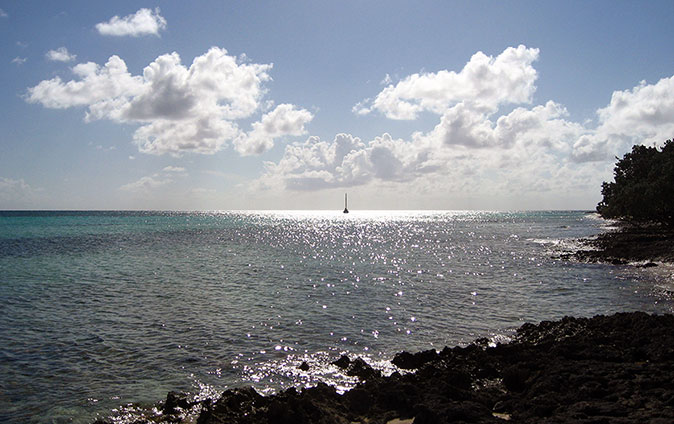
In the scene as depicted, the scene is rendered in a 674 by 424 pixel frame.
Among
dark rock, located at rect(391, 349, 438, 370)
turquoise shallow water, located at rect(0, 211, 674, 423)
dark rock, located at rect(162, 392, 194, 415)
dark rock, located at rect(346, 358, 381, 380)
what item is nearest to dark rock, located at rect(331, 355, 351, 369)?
dark rock, located at rect(346, 358, 381, 380)

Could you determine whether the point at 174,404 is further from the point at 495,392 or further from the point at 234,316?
the point at 234,316

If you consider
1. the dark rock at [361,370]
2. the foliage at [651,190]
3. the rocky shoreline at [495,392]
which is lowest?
the dark rock at [361,370]

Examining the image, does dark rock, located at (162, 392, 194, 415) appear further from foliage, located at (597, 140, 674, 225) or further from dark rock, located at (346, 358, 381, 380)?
foliage, located at (597, 140, 674, 225)

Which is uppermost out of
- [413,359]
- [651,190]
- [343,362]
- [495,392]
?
[651,190]

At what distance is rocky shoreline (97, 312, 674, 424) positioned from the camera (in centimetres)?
1095

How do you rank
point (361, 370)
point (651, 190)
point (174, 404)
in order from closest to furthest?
point (174, 404)
point (361, 370)
point (651, 190)

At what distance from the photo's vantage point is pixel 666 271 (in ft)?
132

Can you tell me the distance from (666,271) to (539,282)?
12.8m

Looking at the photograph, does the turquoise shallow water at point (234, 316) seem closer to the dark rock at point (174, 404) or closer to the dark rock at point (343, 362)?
the dark rock at point (343, 362)

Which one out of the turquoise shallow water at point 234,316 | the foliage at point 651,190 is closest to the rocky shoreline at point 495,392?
the turquoise shallow water at point 234,316

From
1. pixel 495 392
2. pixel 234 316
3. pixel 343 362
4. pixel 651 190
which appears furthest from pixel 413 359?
pixel 651 190

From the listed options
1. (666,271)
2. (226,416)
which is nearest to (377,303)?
(226,416)

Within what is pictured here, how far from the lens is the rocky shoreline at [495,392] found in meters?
10.9

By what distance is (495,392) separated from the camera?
1327cm
